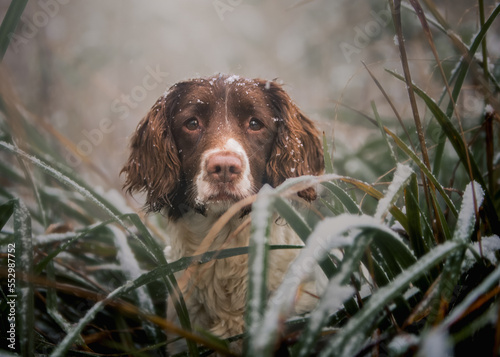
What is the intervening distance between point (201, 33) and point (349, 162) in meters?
1.32

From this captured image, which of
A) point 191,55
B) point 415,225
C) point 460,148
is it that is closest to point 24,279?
point 415,225

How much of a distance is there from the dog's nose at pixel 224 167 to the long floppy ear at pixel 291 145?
306 mm

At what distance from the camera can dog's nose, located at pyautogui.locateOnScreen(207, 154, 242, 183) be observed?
1.21 m

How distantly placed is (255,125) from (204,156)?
1.05 ft

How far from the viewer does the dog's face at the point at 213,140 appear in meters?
1.41

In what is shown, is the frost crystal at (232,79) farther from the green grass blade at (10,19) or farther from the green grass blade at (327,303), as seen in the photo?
the green grass blade at (327,303)

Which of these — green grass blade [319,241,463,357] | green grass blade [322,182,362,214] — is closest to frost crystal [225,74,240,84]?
green grass blade [322,182,362,214]

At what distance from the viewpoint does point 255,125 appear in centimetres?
151

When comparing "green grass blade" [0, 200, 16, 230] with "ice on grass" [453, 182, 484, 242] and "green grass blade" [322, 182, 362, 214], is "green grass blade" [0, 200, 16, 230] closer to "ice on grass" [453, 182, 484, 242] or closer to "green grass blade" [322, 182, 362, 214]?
"green grass blade" [322, 182, 362, 214]

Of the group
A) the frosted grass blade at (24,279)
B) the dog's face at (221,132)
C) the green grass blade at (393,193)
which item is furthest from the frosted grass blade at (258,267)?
the frosted grass blade at (24,279)

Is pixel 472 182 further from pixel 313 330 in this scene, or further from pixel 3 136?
pixel 3 136

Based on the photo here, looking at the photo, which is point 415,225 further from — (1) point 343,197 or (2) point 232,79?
(2) point 232,79

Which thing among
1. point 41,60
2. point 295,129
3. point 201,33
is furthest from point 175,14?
point 41,60

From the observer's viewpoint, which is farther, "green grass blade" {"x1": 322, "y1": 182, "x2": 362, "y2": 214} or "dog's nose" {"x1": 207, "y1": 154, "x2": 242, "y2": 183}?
"dog's nose" {"x1": 207, "y1": 154, "x2": 242, "y2": 183}
